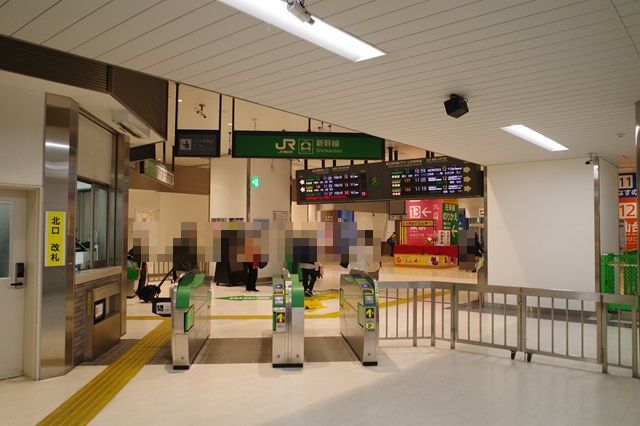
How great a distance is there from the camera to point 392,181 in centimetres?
1099

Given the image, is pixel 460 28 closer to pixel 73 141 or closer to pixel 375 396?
pixel 375 396

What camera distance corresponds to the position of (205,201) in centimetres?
1691

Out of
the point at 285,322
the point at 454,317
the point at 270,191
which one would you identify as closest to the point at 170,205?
the point at 270,191

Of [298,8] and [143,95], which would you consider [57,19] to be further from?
[143,95]

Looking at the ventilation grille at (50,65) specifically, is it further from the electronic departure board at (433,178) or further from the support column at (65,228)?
the electronic departure board at (433,178)

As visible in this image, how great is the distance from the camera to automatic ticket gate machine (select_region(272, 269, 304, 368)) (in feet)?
17.4

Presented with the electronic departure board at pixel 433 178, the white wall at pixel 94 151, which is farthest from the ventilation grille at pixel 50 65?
the electronic departure board at pixel 433 178

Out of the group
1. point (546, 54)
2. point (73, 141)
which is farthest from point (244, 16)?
point (73, 141)

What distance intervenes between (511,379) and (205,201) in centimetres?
1380

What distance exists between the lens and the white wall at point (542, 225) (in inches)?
310

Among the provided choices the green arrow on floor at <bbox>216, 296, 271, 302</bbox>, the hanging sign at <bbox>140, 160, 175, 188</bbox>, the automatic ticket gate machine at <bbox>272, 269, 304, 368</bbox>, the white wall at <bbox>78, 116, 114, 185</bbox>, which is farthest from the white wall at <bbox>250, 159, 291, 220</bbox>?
the automatic ticket gate machine at <bbox>272, 269, 304, 368</bbox>

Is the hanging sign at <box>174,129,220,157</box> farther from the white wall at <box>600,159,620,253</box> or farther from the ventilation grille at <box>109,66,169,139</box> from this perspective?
the white wall at <box>600,159,620,253</box>

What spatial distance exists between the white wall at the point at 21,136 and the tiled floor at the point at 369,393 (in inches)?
83.3

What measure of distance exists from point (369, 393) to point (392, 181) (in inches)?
282
